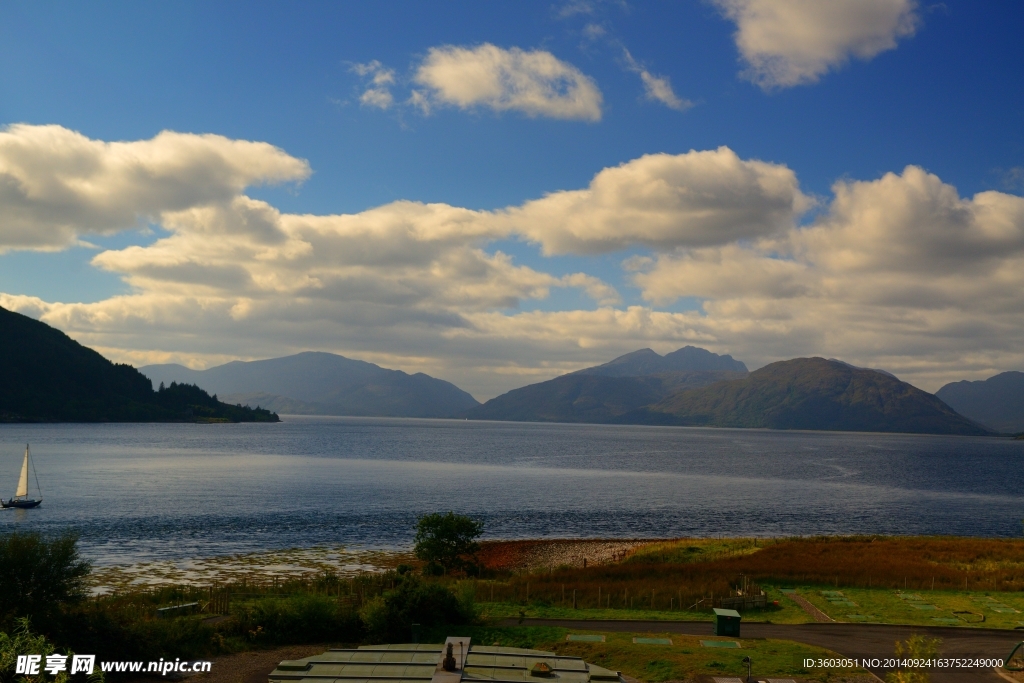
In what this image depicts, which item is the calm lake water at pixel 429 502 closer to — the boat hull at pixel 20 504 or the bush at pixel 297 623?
the boat hull at pixel 20 504

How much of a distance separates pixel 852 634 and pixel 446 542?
120 feet

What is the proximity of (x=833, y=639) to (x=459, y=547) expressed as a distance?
1418 inches

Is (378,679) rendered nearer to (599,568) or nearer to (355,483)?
(599,568)

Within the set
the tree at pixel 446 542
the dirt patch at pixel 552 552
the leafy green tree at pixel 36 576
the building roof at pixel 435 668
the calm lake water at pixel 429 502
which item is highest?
the leafy green tree at pixel 36 576

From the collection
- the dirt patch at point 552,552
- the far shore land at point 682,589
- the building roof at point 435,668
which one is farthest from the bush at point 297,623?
the dirt patch at point 552,552

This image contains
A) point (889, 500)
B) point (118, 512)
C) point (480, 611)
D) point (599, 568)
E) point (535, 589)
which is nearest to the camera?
point (480, 611)

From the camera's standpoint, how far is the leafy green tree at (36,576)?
28.8m

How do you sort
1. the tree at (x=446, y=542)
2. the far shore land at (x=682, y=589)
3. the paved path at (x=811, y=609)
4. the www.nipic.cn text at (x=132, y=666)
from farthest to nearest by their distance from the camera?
the tree at (x=446, y=542) → the paved path at (x=811, y=609) → the far shore land at (x=682, y=589) → the www.nipic.cn text at (x=132, y=666)

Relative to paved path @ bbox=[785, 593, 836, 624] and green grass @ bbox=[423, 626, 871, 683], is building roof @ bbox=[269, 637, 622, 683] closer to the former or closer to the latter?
green grass @ bbox=[423, 626, 871, 683]

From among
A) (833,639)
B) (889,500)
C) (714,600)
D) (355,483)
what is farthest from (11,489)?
(889,500)

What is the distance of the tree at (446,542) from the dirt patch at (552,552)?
19.4 feet

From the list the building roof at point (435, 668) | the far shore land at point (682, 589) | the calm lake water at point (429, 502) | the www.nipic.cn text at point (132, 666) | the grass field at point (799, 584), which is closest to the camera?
the building roof at point (435, 668)

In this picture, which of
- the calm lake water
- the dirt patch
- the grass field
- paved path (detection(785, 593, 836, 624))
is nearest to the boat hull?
the calm lake water

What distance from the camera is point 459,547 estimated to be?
63.7 m
